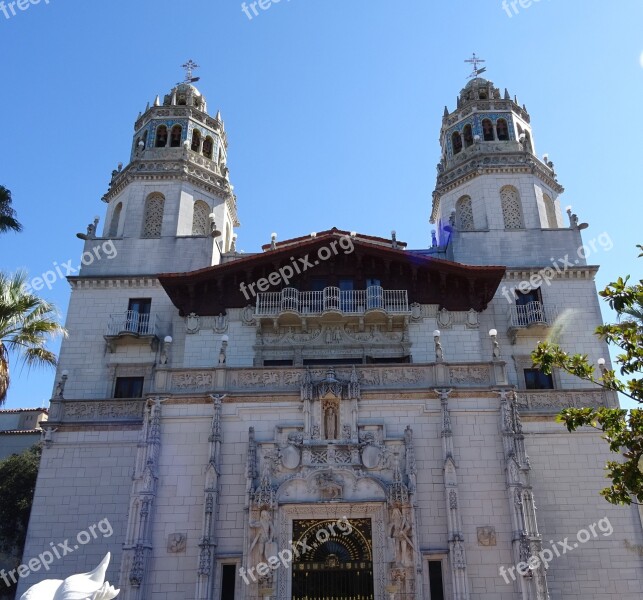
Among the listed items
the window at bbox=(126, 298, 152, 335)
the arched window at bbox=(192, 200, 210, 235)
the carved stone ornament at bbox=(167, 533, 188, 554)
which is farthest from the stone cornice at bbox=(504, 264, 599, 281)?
the carved stone ornament at bbox=(167, 533, 188, 554)

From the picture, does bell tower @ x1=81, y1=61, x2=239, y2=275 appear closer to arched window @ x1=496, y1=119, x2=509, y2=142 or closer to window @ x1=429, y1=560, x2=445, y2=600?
arched window @ x1=496, y1=119, x2=509, y2=142

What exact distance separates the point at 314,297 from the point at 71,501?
39.6 ft

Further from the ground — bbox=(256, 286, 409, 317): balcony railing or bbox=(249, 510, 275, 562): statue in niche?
bbox=(256, 286, 409, 317): balcony railing

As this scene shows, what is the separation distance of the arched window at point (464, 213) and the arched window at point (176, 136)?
584 inches

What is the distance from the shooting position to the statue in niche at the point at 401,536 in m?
20.4

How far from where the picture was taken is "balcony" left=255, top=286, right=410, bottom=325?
27022mm

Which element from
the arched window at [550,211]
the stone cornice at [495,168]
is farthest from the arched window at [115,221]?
the arched window at [550,211]

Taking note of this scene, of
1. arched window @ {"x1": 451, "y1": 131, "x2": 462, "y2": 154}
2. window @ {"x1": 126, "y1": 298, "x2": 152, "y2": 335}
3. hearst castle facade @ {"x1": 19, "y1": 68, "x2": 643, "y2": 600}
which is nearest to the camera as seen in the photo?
hearst castle facade @ {"x1": 19, "y1": 68, "x2": 643, "y2": 600}

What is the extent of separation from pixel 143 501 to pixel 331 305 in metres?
10.4

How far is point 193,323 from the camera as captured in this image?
2781cm

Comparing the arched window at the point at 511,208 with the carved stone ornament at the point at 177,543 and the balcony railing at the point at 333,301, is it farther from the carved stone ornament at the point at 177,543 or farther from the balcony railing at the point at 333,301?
the carved stone ornament at the point at 177,543

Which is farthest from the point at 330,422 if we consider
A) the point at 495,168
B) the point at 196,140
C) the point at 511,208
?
the point at 196,140

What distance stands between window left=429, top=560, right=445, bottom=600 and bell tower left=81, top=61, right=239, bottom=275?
53.5 feet

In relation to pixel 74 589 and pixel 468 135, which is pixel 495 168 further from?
pixel 74 589
